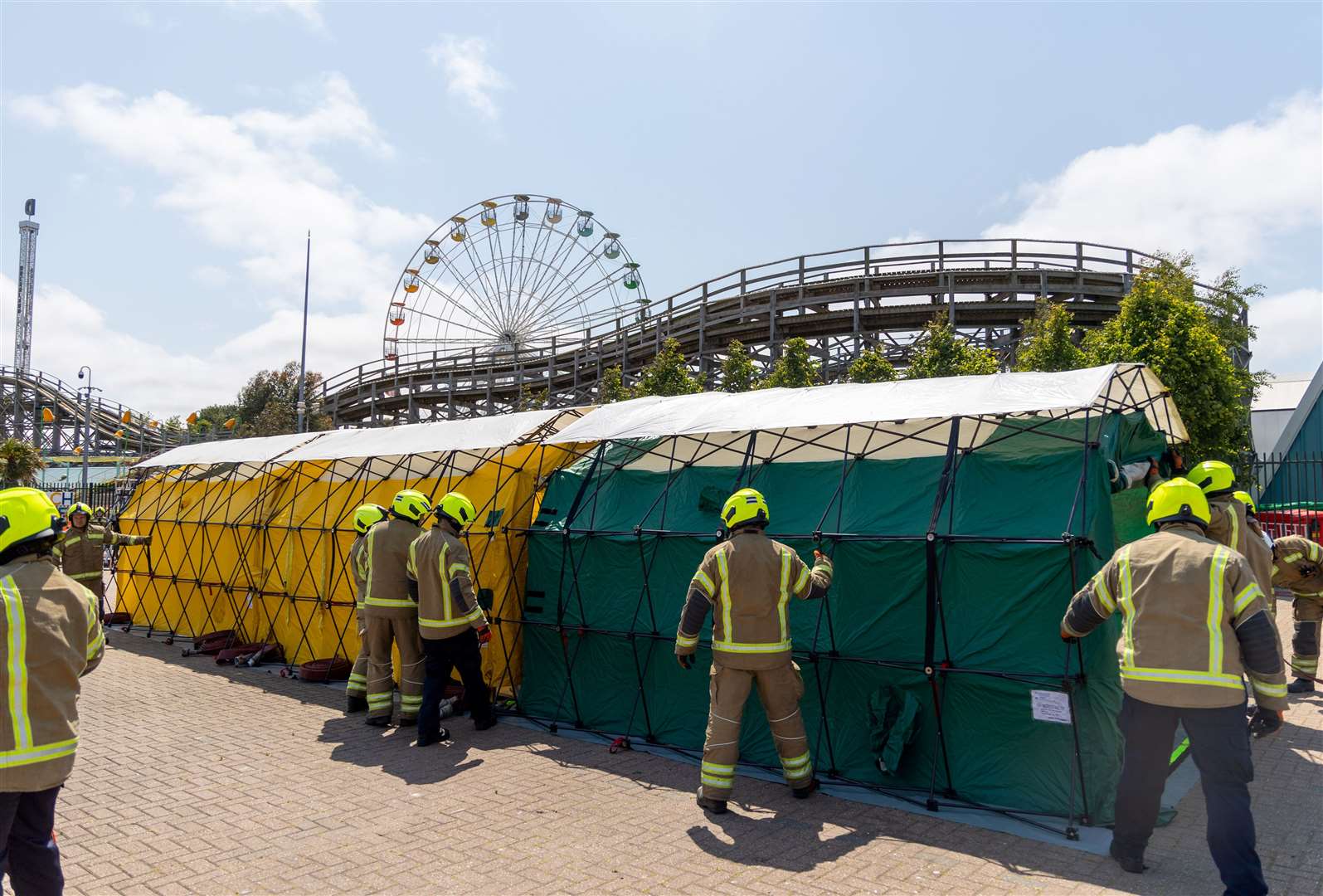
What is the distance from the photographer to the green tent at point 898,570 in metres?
5.78

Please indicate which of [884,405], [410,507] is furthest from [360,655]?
[884,405]

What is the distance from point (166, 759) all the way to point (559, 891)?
4.39 metres

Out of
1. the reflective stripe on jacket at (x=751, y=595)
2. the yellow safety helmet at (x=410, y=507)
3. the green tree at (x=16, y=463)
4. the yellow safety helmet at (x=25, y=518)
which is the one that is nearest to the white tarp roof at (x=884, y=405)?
the reflective stripe on jacket at (x=751, y=595)

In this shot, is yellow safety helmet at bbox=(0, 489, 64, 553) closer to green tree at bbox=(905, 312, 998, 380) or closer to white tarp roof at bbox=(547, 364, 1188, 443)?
white tarp roof at bbox=(547, 364, 1188, 443)

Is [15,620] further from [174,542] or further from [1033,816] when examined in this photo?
[174,542]

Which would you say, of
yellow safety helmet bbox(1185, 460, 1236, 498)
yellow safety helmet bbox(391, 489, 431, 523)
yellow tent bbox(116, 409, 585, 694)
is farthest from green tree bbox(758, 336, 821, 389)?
yellow safety helmet bbox(1185, 460, 1236, 498)

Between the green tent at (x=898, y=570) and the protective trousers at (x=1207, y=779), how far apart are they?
0.74m

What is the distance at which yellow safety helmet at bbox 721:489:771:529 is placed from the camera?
611 centimetres

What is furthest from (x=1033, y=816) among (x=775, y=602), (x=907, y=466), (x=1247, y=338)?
(x=1247, y=338)

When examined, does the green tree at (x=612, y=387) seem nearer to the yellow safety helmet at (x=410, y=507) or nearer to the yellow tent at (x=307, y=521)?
the yellow tent at (x=307, y=521)

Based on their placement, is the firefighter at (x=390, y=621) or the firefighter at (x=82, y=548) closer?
the firefighter at (x=390, y=621)

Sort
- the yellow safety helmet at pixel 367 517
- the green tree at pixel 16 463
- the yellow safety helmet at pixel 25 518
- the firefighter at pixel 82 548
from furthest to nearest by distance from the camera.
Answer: the green tree at pixel 16 463 < the firefighter at pixel 82 548 < the yellow safety helmet at pixel 367 517 < the yellow safety helmet at pixel 25 518

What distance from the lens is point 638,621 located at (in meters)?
7.84

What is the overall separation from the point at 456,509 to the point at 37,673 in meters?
4.49
